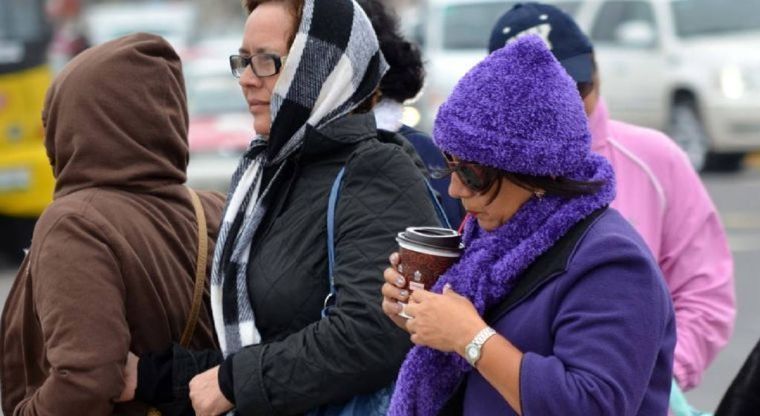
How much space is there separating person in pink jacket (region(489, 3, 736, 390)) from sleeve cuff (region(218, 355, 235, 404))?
1269 mm

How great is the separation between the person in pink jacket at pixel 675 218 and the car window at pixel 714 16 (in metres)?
12.3

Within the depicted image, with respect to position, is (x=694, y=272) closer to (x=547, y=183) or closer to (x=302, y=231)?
(x=302, y=231)

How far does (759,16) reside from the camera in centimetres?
1578

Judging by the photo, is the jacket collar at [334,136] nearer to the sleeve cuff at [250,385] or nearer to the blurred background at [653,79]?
the sleeve cuff at [250,385]

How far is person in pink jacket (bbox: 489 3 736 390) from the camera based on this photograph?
3686 mm

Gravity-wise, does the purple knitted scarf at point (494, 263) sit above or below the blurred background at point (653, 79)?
above

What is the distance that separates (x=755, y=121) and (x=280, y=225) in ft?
42.8

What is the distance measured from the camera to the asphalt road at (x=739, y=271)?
745cm

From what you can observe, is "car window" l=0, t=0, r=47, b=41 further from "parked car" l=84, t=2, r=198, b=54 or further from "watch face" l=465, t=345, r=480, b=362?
"parked car" l=84, t=2, r=198, b=54

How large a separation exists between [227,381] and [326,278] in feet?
0.95

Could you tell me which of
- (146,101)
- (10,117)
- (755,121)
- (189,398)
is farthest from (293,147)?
(755,121)

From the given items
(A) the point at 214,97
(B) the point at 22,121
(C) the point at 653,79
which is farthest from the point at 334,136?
(C) the point at 653,79

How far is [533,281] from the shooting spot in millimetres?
2428

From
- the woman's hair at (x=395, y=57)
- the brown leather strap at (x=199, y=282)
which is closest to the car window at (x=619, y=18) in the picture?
the woman's hair at (x=395, y=57)
